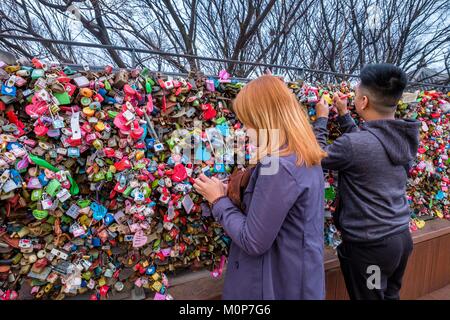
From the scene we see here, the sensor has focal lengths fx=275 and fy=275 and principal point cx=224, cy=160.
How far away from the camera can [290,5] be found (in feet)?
23.1

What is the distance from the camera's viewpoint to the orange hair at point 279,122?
1.16 m

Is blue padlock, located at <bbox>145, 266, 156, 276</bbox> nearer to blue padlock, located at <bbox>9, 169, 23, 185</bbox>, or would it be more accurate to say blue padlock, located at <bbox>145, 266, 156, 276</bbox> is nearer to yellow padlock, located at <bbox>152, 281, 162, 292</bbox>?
yellow padlock, located at <bbox>152, 281, 162, 292</bbox>

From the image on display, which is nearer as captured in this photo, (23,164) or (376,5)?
(23,164)

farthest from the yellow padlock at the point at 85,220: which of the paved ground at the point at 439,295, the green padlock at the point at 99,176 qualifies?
the paved ground at the point at 439,295

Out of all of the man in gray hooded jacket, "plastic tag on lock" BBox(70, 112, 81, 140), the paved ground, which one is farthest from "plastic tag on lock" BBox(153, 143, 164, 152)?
the paved ground

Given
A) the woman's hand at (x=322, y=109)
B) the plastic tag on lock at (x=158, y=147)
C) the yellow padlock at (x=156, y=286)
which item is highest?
the woman's hand at (x=322, y=109)

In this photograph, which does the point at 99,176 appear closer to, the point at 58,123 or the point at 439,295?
the point at 58,123

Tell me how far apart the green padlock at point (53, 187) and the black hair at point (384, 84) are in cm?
182

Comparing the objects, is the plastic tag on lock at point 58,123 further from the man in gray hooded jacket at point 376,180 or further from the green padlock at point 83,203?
the man in gray hooded jacket at point 376,180

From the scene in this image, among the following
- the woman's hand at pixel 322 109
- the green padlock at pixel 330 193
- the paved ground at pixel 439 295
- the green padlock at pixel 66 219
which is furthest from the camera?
the paved ground at pixel 439 295

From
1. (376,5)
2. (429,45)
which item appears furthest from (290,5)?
(429,45)
